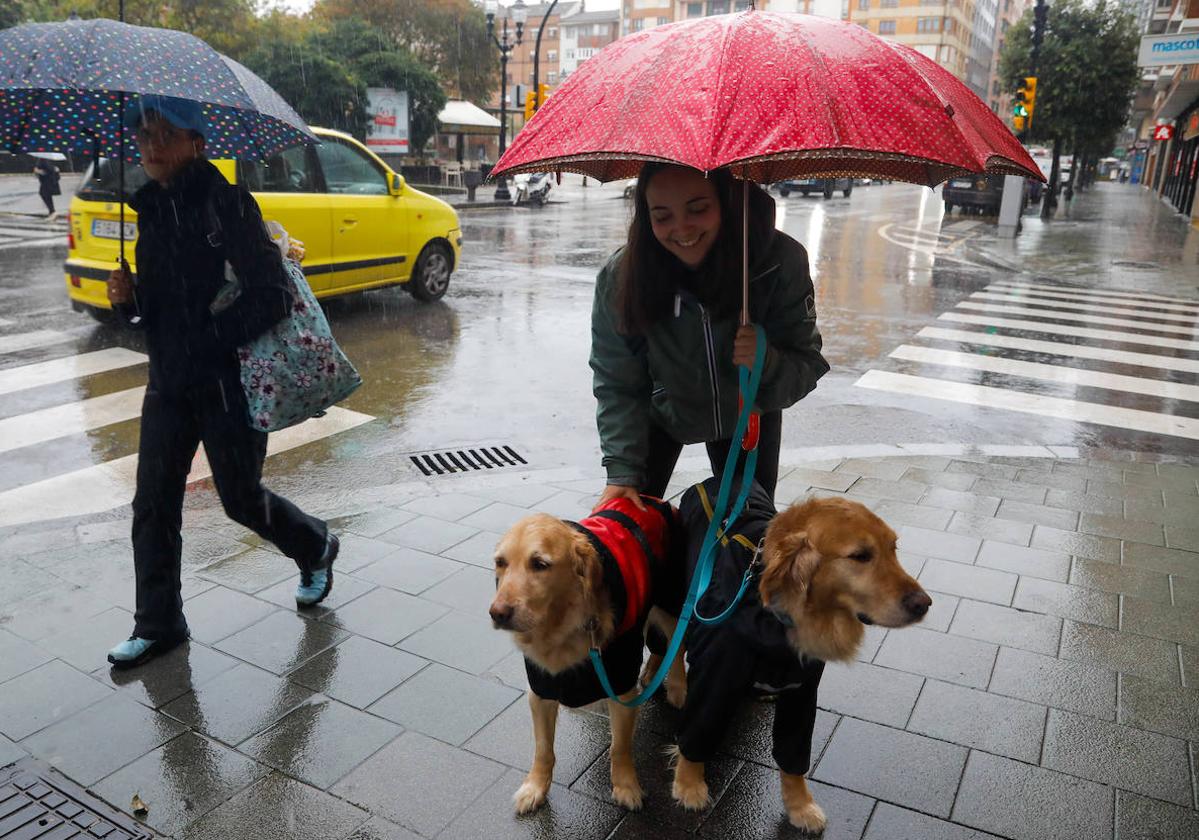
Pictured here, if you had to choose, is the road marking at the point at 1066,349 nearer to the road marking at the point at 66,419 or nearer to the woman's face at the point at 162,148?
the road marking at the point at 66,419

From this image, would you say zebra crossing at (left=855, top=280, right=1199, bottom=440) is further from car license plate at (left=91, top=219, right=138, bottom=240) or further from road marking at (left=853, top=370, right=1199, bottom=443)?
car license plate at (left=91, top=219, right=138, bottom=240)

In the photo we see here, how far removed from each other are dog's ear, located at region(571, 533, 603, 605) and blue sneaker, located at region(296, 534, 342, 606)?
5.86 feet

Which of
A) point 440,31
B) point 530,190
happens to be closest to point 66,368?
point 530,190

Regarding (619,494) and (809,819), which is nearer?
(809,819)

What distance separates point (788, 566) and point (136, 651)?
251 centimetres

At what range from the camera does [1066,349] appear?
32.7 ft

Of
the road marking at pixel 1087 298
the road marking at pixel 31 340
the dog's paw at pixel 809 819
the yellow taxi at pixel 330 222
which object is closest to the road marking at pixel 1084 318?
the road marking at pixel 1087 298

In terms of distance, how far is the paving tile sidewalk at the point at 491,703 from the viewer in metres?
2.65

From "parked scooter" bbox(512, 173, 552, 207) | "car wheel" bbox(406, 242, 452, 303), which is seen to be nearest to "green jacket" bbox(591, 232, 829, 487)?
"car wheel" bbox(406, 242, 452, 303)

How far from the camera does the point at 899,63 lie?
2.34 metres

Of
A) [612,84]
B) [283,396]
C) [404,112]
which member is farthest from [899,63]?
[404,112]

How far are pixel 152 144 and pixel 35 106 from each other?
2.47 feet

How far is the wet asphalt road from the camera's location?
20.6ft

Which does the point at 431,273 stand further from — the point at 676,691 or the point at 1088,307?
the point at 1088,307
